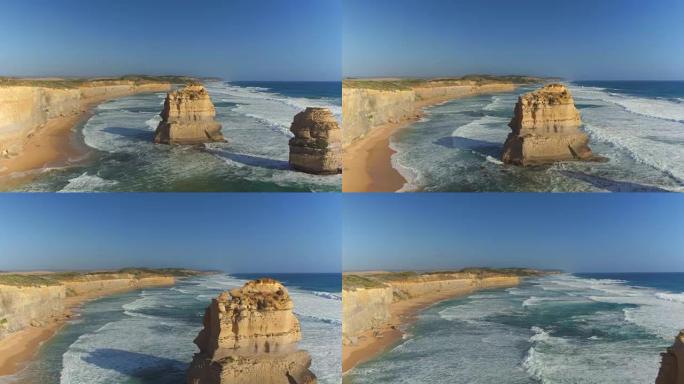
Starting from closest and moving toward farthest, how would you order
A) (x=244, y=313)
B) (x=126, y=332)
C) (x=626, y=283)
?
1. (x=244, y=313)
2. (x=626, y=283)
3. (x=126, y=332)

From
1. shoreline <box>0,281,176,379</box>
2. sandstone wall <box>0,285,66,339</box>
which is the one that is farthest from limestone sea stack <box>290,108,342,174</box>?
sandstone wall <box>0,285,66,339</box>

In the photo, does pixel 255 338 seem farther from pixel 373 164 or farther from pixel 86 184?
pixel 86 184

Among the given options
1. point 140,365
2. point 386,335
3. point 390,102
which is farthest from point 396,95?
point 140,365

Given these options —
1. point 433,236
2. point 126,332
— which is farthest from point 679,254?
point 126,332

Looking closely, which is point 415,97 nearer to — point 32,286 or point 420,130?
point 420,130

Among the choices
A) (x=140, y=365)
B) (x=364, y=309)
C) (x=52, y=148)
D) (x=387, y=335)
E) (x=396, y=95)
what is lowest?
(x=140, y=365)

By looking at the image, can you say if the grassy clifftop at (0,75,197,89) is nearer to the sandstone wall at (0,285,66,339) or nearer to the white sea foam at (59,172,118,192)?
the white sea foam at (59,172,118,192)
